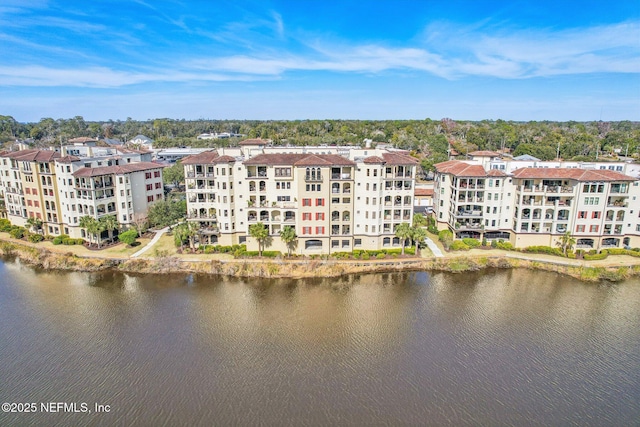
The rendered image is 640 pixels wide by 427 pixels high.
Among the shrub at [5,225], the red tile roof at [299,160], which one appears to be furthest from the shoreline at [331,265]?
the shrub at [5,225]

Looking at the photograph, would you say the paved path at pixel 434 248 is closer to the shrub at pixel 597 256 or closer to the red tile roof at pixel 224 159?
the shrub at pixel 597 256

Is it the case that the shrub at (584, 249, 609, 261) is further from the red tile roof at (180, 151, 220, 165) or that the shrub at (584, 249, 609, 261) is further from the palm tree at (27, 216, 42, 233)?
the palm tree at (27, 216, 42, 233)

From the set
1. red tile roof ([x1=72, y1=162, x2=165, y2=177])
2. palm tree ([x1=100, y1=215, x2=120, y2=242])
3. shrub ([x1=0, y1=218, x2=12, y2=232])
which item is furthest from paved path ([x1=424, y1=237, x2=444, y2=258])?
shrub ([x1=0, y1=218, x2=12, y2=232])

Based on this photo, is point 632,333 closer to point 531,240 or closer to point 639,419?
point 639,419

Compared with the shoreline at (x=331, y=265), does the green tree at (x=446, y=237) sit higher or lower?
higher

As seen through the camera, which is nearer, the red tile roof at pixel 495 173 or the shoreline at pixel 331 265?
the shoreline at pixel 331 265

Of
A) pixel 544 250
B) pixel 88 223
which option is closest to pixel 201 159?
pixel 88 223
